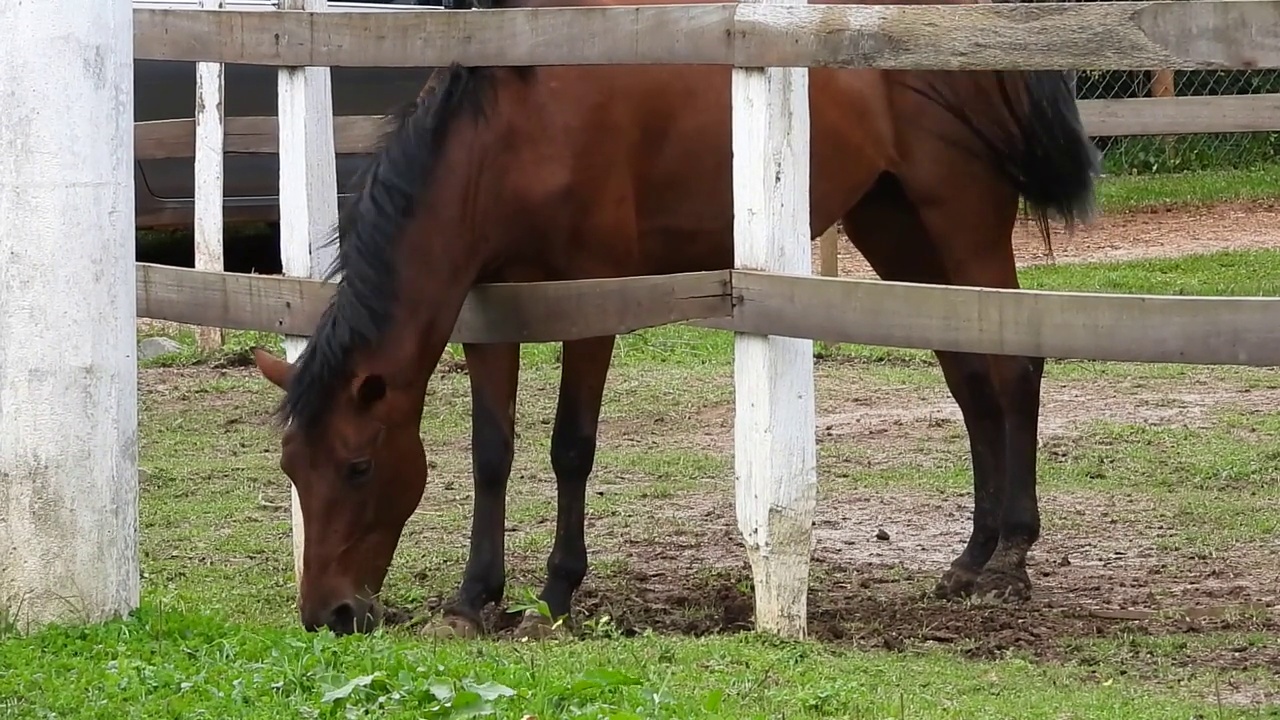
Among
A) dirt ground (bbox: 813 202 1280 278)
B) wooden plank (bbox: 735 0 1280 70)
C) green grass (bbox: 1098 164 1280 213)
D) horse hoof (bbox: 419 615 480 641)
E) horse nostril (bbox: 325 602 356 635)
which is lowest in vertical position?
horse hoof (bbox: 419 615 480 641)

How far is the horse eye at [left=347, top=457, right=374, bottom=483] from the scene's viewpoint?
15.1 feet

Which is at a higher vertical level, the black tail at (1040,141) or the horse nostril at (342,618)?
the black tail at (1040,141)

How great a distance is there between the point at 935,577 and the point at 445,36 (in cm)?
237

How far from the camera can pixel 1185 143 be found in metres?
16.1

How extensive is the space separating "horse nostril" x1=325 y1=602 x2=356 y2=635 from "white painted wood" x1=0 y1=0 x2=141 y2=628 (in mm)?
691

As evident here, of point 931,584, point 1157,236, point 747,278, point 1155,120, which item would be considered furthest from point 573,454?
point 1157,236

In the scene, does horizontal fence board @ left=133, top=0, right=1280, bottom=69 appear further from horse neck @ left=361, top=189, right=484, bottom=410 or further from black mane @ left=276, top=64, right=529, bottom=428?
horse neck @ left=361, top=189, right=484, bottom=410

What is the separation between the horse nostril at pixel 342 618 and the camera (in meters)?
4.52

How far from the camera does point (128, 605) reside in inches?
160

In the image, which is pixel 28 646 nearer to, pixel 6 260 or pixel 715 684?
pixel 6 260

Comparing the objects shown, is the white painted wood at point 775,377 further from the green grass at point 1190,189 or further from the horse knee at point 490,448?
the green grass at point 1190,189

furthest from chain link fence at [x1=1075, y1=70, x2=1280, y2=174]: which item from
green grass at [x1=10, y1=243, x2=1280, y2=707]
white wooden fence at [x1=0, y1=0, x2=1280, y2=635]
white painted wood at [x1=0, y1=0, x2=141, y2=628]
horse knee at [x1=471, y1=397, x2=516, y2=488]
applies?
white painted wood at [x1=0, y1=0, x2=141, y2=628]

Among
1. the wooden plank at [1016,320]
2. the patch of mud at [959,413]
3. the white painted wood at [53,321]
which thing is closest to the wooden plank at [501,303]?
Answer: the wooden plank at [1016,320]

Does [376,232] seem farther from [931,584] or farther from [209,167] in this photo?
[209,167]
